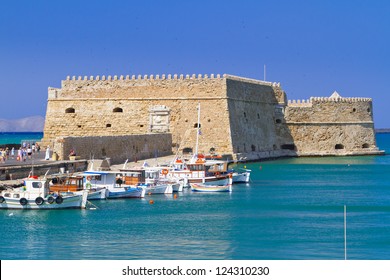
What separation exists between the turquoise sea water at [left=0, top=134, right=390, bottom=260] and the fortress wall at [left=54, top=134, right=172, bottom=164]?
4.76 metres

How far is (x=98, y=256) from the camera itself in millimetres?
15578

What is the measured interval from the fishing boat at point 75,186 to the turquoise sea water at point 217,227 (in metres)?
0.40

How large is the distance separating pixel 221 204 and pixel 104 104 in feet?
54.3

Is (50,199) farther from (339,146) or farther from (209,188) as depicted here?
(339,146)

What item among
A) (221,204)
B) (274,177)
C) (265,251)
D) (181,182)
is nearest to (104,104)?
(274,177)

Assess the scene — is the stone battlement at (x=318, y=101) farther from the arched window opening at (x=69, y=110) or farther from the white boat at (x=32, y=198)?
the white boat at (x=32, y=198)

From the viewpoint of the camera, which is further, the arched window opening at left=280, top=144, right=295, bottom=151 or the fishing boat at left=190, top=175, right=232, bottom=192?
the arched window opening at left=280, top=144, right=295, bottom=151

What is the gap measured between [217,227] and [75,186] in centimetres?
524

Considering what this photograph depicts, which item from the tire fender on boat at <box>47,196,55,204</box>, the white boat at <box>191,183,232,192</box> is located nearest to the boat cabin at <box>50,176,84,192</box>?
the tire fender on boat at <box>47,196,55,204</box>

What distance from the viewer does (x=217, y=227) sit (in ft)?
63.3

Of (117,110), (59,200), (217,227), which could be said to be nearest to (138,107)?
(117,110)

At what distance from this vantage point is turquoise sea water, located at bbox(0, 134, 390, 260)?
16062 mm

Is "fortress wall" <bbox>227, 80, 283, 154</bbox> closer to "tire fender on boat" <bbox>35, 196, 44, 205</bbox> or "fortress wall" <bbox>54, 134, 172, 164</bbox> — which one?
"fortress wall" <bbox>54, 134, 172, 164</bbox>

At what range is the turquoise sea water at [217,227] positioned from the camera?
16062 millimetres
